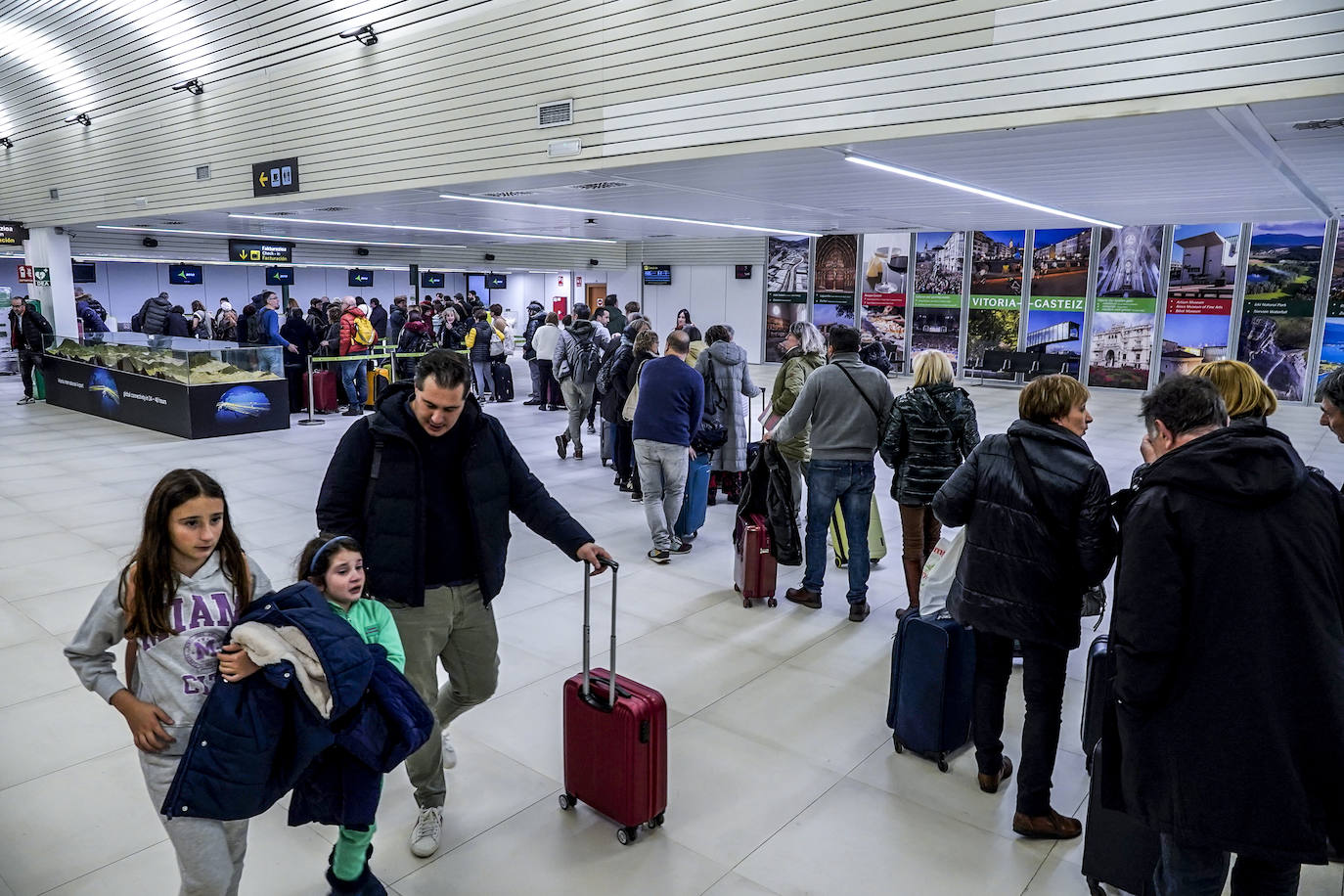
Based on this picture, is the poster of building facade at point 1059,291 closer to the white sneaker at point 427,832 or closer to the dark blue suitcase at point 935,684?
the dark blue suitcase at point 935,684

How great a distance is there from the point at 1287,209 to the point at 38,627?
46.3 ft

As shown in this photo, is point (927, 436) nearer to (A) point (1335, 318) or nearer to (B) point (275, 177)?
(B) point (275, 177)

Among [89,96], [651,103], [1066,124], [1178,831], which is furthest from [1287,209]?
[89,96]

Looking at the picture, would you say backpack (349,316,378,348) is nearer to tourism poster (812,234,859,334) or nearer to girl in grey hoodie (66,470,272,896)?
tourism poster (812,234,859,334)

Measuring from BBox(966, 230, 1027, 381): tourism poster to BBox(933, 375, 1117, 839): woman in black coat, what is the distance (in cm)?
1713

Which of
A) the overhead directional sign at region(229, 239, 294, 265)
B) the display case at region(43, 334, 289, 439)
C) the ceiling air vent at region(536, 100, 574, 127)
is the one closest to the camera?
the ceiling air vent at region(536, 100, 574, 127)

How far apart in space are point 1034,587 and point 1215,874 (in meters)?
1.05

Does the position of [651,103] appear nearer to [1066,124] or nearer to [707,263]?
[1066,124]

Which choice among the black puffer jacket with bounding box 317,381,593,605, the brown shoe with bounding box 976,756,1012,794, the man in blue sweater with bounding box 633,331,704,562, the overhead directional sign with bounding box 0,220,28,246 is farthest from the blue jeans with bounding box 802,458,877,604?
the overhead directional sign with bounding box 0,220,28,246

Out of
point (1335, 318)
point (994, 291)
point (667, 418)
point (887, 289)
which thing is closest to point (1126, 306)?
point (994, 291)

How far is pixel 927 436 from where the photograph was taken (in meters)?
4.79

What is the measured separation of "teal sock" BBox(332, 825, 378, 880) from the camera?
104 inches

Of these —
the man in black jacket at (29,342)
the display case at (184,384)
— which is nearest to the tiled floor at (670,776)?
the display case at (184,384)

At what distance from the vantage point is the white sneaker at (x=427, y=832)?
3.05 metres
